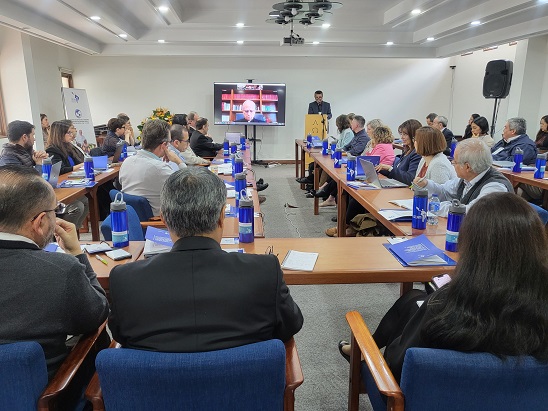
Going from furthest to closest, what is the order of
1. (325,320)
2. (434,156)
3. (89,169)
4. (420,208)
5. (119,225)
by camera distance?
1. (89,169)
2. (434,156)
3. (325,320)
4. (420,208)
5. (119,225)

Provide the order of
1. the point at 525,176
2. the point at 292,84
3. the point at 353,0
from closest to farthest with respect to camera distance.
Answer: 1. the point at 525,176
2. the point at 353,0
3. the point at 292,84

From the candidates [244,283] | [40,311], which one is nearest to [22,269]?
[40,311]

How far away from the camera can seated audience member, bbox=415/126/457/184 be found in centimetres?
314

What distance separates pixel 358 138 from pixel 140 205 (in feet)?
12.7

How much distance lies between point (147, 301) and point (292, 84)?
→ 922 cm

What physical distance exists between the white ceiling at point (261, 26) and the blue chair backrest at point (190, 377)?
546 centimetres

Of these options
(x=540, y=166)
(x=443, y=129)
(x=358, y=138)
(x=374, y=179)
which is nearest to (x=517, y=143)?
(x=540, y=166)

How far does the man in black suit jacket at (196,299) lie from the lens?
1.06 m

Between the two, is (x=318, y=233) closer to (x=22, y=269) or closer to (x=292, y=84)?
(x=22, y=269)

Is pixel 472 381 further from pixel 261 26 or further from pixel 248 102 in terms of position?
pixel 248 102

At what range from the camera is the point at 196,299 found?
1.06 m

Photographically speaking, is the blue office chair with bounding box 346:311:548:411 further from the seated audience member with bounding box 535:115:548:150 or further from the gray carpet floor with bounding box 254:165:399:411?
the seated audience member with bounding box 535:115:548:150

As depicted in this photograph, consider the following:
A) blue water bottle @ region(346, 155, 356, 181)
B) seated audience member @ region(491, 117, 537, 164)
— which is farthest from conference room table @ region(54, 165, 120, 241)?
seated audience member @ region(491, 117, 537, 164)

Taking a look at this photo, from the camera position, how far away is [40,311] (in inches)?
45.7
